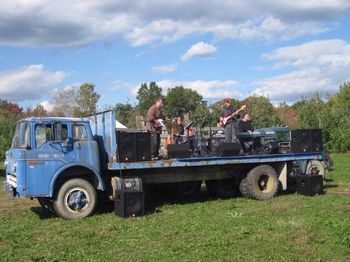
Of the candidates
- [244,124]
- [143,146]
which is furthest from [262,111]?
[143,146]

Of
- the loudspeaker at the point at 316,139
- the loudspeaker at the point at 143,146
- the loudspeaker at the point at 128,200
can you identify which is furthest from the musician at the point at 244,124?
the loudspeaker at the point at 128,200

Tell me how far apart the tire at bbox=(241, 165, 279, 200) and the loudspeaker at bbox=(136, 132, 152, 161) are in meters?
2.91

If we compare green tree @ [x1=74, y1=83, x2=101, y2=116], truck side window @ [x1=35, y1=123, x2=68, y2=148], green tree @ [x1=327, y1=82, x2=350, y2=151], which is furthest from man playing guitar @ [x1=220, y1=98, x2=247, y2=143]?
green tree @ [x1=74, y1=83, x2=101, y2=116]

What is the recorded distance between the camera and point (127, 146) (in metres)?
12.3

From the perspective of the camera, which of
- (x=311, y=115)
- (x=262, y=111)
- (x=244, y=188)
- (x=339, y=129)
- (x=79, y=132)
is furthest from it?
(x=262, y=111)

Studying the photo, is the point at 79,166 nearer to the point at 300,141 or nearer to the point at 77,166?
the point at 77,166

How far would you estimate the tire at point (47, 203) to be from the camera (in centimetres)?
1230

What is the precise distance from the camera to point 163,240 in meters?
9.00

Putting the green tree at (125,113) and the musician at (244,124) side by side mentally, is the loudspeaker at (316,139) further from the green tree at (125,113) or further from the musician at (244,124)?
the green tree at (125,113)

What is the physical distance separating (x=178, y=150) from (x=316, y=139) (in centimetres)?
447

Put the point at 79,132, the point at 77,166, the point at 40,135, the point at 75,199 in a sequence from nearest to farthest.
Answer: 1. the point at 40,135
2. the point at 75,199
3. the point at 77,166
4. the point at 79,132

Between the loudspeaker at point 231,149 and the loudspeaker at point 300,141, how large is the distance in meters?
1.92

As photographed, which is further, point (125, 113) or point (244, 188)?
point (125, 113)

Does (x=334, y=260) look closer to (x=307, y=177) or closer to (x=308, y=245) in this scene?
(x=308, y=245)
